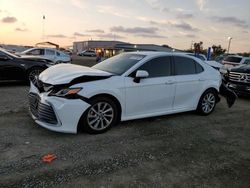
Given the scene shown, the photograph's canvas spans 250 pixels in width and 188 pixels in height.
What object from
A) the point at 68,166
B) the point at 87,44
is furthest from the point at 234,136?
the point at 87,44

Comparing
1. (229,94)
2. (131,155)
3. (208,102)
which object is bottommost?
(131,155)

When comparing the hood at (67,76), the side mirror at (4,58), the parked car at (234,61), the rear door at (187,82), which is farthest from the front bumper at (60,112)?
the parked car at (234,61)

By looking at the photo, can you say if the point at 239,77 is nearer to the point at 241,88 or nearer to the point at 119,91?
the point at 241,88

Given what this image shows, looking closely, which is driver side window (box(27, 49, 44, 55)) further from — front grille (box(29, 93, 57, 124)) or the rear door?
the rear door

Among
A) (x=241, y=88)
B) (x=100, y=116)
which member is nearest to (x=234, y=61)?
(x=241, y=88)

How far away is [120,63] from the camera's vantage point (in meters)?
5.61

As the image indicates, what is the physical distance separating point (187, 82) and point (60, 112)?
3.15 meters

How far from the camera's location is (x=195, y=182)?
10.8ft

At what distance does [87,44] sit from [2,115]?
88718mm

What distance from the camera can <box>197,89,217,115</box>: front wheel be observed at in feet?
21.1

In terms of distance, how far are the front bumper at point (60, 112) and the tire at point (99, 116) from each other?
0.16 meters

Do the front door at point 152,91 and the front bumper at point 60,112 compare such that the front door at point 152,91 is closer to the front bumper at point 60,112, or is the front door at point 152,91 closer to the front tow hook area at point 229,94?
the front bumper at point 60,112

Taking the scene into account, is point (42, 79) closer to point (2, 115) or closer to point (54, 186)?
point (2, 115)

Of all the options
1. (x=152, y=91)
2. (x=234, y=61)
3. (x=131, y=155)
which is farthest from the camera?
(x=234, y=61)
